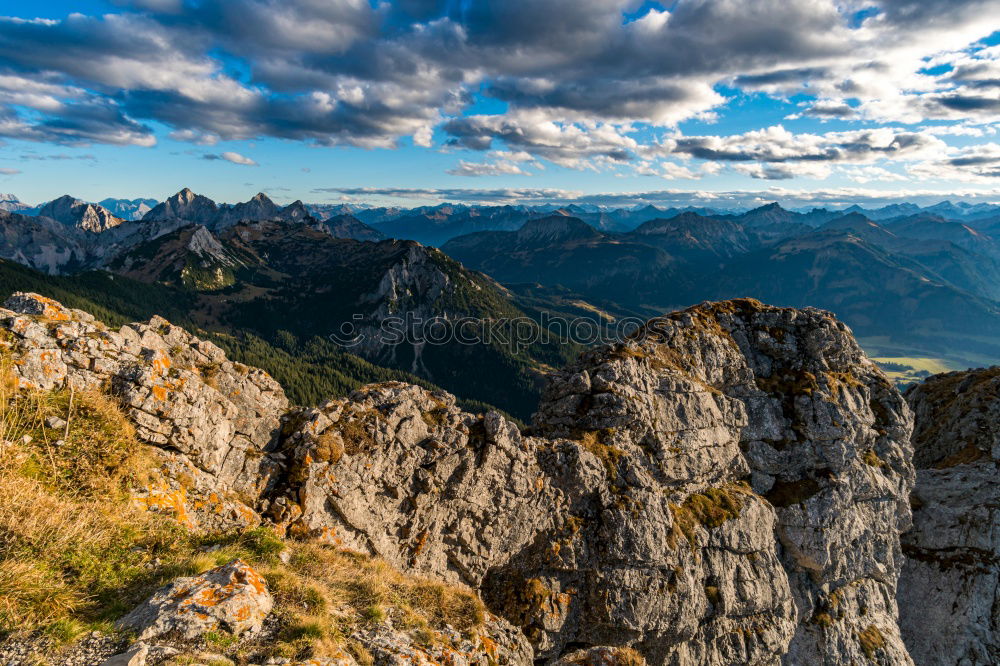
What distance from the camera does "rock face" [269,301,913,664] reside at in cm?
2906

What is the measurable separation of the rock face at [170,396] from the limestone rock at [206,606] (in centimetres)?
589

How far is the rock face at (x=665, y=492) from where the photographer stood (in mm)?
29062

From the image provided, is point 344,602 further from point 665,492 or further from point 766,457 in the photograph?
point 766,457

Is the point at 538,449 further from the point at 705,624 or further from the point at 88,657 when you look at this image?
the point at 88,657

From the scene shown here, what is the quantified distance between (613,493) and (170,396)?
1140 inches

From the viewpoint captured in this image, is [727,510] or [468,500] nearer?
[468,500]

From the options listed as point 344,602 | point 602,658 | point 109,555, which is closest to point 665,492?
point 602,658

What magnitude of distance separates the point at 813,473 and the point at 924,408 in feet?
149

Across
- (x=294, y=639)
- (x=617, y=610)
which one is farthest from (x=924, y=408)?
(x=294, y=639)

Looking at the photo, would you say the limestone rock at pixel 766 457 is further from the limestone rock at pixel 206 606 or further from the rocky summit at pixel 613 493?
the limestone rock at pixel 206 606

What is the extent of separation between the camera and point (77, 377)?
19.2 meters

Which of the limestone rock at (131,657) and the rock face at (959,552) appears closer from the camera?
the limestone rock at (131,657)

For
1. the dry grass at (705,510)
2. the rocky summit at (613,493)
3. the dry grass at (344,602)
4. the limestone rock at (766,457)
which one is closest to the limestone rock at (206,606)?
the rocky summit at (613,493)

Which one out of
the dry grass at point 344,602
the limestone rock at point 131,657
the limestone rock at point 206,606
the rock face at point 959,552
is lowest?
the rock face at point 959,552
